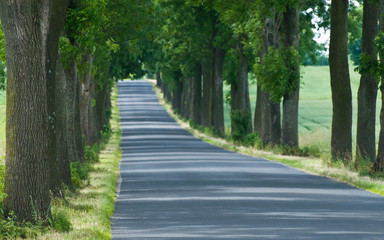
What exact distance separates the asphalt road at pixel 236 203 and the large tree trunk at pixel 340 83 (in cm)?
217

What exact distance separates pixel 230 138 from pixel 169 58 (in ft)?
68.7

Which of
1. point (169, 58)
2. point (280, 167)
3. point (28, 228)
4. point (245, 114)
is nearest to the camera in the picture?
point (28, 228)

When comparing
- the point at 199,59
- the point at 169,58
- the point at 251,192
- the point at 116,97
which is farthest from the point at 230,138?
the point at 116,97

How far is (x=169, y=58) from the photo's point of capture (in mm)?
74062

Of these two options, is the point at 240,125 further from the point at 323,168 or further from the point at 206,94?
the point at 323,168

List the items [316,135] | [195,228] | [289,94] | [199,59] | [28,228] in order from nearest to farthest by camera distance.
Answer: [28,228] → [195,228] → [289,94] → [316,135] → [199,59]

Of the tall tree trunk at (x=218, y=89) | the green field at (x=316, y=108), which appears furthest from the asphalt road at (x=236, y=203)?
the tall tree trunk at (x=218, y=89)

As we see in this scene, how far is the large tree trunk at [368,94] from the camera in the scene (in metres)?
30.1

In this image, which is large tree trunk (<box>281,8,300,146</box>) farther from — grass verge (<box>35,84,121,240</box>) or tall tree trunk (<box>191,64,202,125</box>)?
tall tree trunk (<box>191,64,202,125</box>)

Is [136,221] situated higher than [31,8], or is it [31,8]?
[31,8]

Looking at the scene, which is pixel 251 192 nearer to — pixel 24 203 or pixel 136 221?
pixel 136 221

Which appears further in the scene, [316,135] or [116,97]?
[116,97]

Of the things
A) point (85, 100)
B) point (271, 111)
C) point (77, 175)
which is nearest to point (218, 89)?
point (271, 111)

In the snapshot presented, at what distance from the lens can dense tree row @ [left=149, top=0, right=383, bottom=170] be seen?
31078mm
